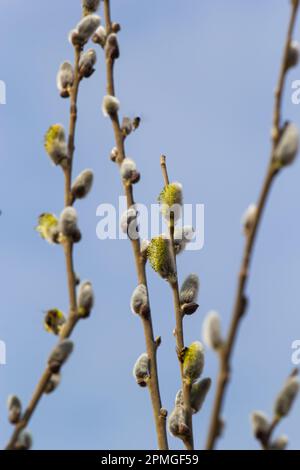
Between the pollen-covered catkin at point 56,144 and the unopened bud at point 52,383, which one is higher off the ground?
the pollen-covered catkin at point 56,144

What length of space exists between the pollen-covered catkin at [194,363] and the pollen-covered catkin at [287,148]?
1.03 meters

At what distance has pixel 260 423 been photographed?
1608 mm

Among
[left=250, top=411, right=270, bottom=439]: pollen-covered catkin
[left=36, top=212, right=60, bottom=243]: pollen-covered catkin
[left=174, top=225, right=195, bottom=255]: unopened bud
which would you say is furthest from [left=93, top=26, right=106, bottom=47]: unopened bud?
[left=250, top=411, right=270, bottom=439]: pollen-covered catkin

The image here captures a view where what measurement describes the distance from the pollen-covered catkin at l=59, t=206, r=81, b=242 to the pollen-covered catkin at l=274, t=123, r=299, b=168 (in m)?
0.74

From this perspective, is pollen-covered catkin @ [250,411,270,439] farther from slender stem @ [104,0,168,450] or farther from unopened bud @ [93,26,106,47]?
unopened bud @ [93,26,106,47]

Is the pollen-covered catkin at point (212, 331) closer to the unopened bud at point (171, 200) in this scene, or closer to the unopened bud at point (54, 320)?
the unopened bud at point (54, 320)

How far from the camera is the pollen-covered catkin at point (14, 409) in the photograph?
187 centimetres

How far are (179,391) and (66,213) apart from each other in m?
0.69

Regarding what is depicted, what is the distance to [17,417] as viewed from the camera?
1.88m

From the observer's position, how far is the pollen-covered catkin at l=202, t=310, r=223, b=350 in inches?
54.8

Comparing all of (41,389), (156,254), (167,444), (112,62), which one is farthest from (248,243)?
(112,62)

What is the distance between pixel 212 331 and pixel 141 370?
1.08 metres

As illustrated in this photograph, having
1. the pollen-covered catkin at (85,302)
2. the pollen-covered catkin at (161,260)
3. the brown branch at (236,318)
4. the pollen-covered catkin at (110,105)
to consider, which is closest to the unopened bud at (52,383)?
the pollen-covered catkin at (85,302)

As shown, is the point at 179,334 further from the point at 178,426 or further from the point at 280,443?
the point at 280,443
